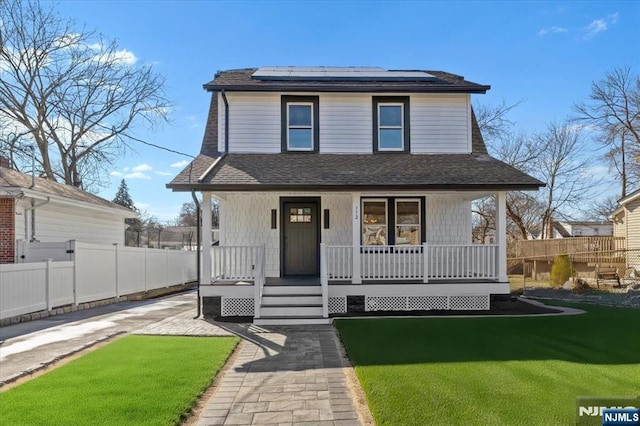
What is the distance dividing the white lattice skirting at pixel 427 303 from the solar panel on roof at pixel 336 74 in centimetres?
667

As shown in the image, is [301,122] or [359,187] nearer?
[359,187]

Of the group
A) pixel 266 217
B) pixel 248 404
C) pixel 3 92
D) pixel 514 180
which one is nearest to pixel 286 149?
pixel 266 217

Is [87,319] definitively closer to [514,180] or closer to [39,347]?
[39,347]

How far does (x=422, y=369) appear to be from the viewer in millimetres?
5754

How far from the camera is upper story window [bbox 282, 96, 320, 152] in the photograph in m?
12.5

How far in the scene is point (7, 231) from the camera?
12.8m

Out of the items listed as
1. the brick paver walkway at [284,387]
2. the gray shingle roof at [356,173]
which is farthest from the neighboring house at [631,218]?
the brick paver walkway at [284,387]

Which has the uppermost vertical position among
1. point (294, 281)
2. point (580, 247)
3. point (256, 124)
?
point (256, 124)

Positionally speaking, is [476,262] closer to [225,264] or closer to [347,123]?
[347,123]

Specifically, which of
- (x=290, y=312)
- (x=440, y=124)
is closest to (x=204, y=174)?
(x=290, y=312)

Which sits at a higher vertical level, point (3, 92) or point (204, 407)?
point (3, 92)

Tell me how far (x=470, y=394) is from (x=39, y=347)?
7112 mm

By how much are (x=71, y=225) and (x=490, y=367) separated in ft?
51.7

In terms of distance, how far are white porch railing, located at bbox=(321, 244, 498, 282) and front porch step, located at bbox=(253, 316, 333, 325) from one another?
142 centimetres
